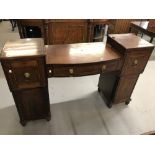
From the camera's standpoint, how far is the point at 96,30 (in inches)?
116

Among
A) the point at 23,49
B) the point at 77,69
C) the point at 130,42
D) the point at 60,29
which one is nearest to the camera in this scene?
the point at 23,49

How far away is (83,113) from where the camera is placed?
1937mm

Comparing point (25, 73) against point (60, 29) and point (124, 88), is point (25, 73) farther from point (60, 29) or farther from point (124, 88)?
point (60, 29)

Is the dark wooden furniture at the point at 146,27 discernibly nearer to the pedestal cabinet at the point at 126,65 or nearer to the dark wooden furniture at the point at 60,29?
the dark wooden furniture at the point at 60,29

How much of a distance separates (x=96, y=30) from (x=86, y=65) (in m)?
1.77

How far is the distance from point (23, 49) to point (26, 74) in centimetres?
22

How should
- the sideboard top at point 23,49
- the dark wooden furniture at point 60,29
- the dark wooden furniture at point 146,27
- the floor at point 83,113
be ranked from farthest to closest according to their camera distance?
the dark wooden furniture at point 146,27, the dark wooden furniture at point 60,29, the floor at point 83,113, the sideboard top at point 23,49

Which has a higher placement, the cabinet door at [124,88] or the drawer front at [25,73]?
the drawer front at [25,73]

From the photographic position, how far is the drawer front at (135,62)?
155cm

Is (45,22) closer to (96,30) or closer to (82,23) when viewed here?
(82,23)

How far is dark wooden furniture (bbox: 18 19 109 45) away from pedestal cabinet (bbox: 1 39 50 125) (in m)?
1.23

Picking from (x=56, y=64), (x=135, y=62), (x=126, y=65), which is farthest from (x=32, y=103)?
(x=135, y=62)

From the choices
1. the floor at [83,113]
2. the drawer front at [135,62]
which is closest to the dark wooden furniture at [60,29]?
the floor at [83,113]

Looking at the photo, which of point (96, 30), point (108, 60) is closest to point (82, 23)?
point (96, 30)
